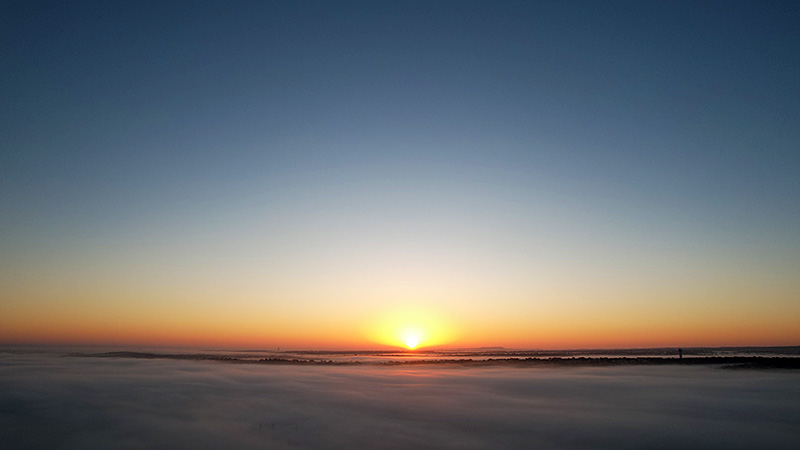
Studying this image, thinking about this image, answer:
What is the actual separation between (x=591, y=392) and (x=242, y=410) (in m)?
12.5

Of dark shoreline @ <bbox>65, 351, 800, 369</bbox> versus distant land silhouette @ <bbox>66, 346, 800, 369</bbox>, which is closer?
dark shoreline @ <bbox>65, 351, 800, 369</bbox>

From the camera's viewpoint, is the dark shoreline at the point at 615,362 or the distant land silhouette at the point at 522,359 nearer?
the dark shoreline at the point at 615,362

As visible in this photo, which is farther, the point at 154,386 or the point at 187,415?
the point at 154,386

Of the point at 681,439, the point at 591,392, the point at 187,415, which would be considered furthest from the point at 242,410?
the point at 591,392

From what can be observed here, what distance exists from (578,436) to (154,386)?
17.5m

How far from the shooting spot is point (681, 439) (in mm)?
9586

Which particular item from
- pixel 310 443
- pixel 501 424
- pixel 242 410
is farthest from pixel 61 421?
pixel 501 424

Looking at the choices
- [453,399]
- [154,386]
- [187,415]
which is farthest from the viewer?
[154,386]

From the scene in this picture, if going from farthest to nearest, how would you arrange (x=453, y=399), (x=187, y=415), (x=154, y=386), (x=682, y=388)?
(x=154, y=386)
(x=682, y=388)
(x=453, y=399)
(x=187, y=415)

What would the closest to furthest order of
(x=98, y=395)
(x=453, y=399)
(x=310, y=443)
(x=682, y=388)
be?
(x=310, y=443) < (x=453, y=399) < (x=98, y=395) < (x=682, y=388)

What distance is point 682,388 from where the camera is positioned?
1795 cm

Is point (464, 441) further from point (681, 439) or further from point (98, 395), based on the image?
point (98, 395)

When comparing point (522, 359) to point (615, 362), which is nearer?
point (615, 362)

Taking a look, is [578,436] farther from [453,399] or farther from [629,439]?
[453,399]
